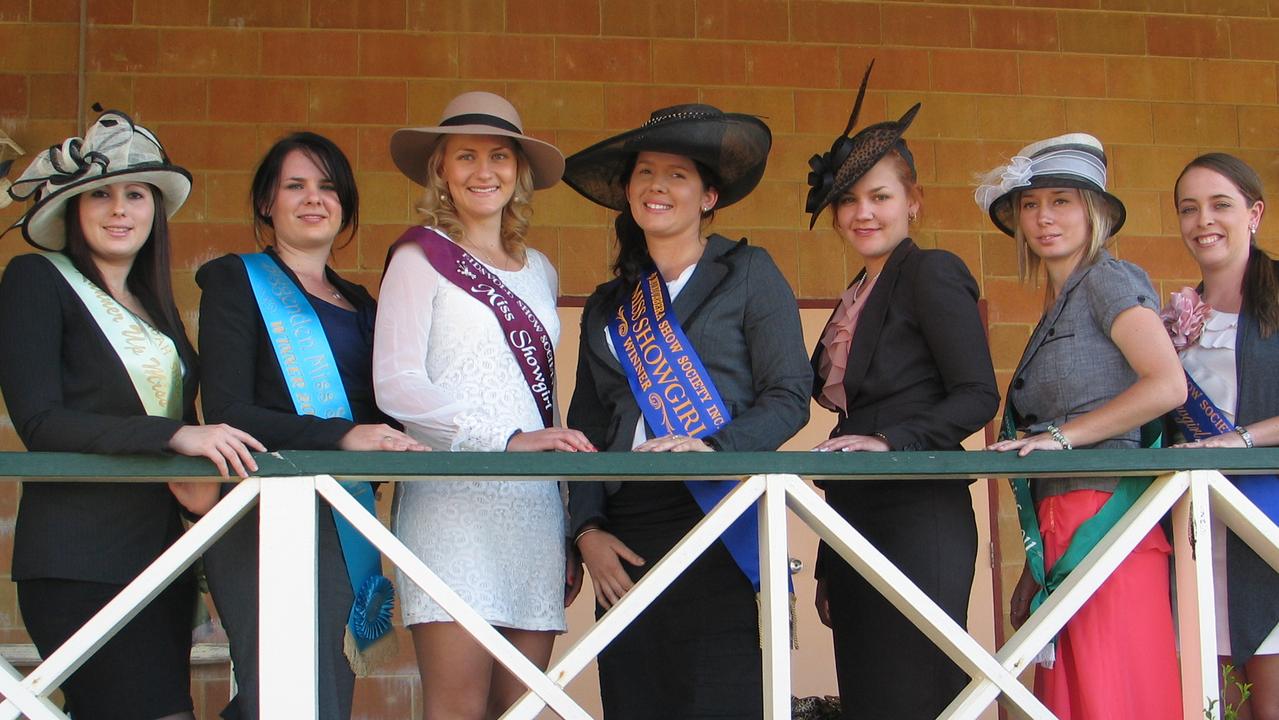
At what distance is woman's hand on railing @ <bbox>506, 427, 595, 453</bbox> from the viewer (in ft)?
7.18

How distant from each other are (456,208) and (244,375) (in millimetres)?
499

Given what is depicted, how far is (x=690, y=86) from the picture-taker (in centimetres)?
462

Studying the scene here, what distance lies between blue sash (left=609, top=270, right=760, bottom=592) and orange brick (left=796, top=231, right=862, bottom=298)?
2142 mm

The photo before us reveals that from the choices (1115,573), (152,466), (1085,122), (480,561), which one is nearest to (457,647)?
(480,561)

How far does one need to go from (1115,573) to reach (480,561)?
1.03 metres

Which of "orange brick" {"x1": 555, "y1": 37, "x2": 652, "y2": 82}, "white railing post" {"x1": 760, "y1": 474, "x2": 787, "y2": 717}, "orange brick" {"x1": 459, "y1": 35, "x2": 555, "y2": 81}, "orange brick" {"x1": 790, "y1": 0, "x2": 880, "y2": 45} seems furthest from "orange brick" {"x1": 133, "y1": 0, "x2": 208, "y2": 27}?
"white railing post" {"x1": 760, "y1": 474, "x2": 787, "y2": 717}

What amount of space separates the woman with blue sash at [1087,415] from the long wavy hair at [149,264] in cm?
139

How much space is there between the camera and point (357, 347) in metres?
2.46

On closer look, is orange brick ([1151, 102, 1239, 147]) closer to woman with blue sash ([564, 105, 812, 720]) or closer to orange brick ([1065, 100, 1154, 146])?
orange brick ([1065, 100, 1154, 146])

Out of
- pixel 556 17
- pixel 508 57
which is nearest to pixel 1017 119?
pixel 556 17

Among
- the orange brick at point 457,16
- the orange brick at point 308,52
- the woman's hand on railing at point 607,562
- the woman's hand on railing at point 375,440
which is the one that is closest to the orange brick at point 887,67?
the orange brick at point 457,16

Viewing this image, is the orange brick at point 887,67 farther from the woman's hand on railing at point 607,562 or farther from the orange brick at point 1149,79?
the woman's hand on railing at point 607,562

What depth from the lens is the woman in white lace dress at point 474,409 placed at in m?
2.24

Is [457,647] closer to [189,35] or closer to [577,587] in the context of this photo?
[577,587]
